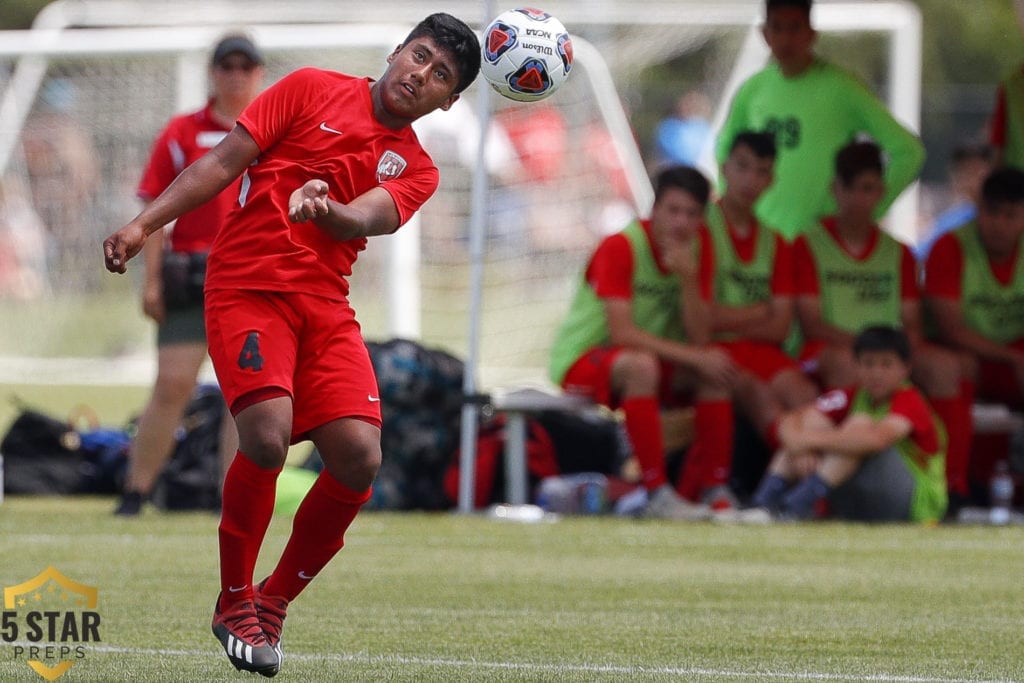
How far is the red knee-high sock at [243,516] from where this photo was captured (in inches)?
203

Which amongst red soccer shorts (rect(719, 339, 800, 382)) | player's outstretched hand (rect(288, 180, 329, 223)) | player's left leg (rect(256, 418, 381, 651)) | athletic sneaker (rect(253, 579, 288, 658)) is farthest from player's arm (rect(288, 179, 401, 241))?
red soccer shorts (rect(719, 339, 800, 382))

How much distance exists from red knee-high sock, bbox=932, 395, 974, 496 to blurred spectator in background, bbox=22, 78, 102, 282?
11234 mm

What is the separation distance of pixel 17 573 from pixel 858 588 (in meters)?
3.11

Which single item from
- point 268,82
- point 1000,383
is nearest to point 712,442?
point 1000,383

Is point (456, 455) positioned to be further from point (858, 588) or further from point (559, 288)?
point (559, 288)

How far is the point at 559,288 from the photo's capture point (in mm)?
19266

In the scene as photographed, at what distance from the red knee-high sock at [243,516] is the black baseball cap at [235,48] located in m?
4.37

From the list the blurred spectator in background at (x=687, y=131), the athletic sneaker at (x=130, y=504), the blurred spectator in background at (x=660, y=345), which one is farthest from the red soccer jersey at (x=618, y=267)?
Result: the blurred spectator in background at (x=687, y=131)

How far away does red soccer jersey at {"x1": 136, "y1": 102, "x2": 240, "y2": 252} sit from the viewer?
30.7 feet

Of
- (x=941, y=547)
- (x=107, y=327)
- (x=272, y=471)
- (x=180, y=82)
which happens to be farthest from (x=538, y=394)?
(x=107, y=327)

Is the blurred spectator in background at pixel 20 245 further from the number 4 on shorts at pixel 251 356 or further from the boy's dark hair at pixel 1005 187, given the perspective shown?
the number 4 on shorts at pixel 251 356

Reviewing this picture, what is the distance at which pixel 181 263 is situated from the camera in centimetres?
942

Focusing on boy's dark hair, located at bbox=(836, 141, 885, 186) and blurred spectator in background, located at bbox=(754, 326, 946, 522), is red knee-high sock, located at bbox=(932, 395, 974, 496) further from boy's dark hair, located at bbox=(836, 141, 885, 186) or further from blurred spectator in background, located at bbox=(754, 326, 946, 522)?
boy's dark hair, located at bbox=(836, 141, 885, 186)

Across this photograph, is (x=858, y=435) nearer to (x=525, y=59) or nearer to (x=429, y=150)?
(x=525, y=59)
